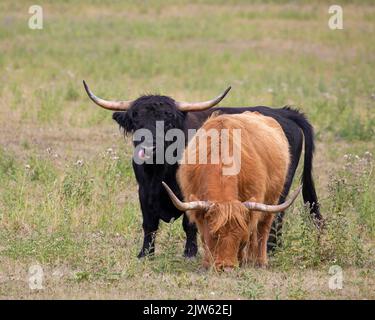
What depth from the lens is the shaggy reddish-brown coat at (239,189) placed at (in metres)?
8.14

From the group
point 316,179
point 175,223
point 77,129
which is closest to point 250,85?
point 77,129

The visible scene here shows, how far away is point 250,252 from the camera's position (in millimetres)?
8984

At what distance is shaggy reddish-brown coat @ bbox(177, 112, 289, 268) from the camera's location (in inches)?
320

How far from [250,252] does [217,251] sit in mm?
836

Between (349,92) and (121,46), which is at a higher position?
(121,46)

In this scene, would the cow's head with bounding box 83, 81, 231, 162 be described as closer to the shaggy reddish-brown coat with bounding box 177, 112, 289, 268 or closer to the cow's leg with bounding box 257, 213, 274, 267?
the shaggy reddish-brown coat with bounding box 177, 112, 289, 268

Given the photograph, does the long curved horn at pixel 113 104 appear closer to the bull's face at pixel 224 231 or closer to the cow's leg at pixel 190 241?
the cow's leg at pixel 190 241

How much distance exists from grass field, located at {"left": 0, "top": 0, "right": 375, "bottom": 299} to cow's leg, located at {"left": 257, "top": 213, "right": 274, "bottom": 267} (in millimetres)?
152

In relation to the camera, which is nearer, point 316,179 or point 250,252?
point 250,252

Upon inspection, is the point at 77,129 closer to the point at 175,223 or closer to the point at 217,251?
the point at 175,223
